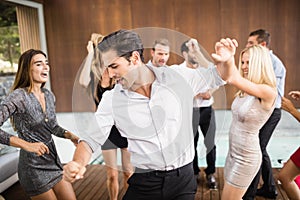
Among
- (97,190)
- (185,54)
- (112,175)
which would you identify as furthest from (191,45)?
(97,190)

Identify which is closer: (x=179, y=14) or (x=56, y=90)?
(x=179, y=14)

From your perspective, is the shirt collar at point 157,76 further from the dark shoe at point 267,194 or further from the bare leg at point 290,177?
the dark shoe at point 267,194

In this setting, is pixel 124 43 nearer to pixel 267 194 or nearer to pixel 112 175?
pixel 112 175

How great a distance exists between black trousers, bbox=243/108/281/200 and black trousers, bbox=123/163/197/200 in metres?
0.89

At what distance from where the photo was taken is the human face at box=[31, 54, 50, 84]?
6.42ft

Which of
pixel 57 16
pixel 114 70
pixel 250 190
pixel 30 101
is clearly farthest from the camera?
pixel 57 16

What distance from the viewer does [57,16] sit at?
5637mm

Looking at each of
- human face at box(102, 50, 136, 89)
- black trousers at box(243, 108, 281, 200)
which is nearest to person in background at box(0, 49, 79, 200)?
human face at box(102, 50, 136, 89)

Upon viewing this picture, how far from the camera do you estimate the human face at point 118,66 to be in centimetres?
118

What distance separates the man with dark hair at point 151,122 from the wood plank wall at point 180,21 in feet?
11.9

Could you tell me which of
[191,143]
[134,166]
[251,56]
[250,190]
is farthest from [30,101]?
[250,190]

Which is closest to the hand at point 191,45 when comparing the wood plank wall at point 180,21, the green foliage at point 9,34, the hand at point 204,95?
the hand at point 204,95

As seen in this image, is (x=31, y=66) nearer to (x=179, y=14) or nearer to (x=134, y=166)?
(x=134, y=166)

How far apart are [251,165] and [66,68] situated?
456cm
